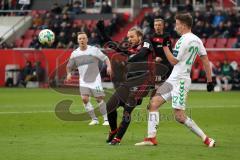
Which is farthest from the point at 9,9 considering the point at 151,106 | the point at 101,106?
the point at 151,106

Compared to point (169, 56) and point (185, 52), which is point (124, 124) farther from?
point (185, 52)

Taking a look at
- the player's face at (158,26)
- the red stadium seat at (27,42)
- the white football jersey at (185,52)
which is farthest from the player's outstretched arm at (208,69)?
the red stadium seat at (27,42)

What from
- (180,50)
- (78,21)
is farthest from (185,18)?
(78,21)

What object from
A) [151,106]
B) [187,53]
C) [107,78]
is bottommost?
[107,78]

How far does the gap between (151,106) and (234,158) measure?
235 centimetres

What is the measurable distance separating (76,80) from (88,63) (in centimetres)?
1716

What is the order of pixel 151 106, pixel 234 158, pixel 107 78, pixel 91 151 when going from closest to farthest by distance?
pixel 234 158 < pixel 91 151 < pixel 151 106 < pixel 107 78

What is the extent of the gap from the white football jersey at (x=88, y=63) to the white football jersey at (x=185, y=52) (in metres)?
5.93

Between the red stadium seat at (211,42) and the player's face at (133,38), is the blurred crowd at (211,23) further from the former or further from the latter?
the player's face at (133,38)

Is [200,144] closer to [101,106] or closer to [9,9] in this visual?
[101,106]

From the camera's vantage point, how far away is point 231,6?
4431cm

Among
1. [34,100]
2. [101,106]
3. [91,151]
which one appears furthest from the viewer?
[34,100]

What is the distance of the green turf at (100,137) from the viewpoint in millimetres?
11914

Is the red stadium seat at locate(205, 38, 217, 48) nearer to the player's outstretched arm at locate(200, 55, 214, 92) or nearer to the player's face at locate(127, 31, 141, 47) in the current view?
the player's face at locate(127, 31, 141, 47)
